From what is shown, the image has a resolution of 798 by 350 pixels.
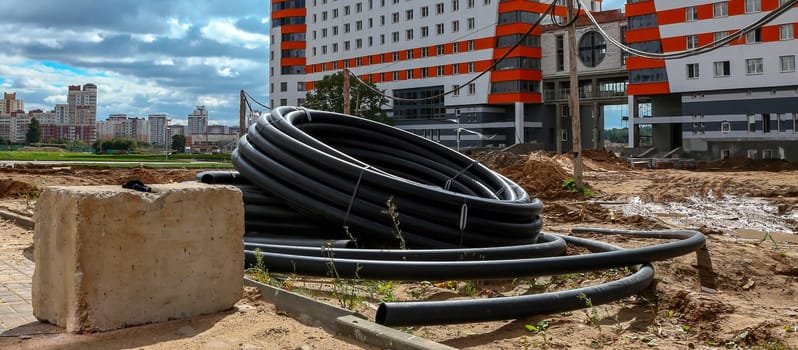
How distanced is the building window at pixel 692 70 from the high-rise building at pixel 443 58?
15.6 meters

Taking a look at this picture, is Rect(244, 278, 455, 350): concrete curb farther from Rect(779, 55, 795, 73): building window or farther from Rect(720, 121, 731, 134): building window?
Rect(779, 55, 795, 73): building window

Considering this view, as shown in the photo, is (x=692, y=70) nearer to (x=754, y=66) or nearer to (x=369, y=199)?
(x=754, y=66)

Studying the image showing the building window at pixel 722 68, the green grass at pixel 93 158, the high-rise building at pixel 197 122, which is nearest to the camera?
the green grass at pixel 93 158

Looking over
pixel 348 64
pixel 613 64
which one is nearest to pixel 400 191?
pixel 613 64

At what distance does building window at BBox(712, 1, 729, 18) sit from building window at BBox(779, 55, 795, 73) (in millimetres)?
4693

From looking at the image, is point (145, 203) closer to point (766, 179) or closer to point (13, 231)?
point (13, 231)

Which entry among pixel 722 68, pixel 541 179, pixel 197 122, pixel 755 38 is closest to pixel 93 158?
pixel 541 179

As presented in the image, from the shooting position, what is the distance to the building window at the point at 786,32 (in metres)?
40.0

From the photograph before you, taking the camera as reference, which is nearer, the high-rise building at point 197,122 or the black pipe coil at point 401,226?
the black pipe coil at point 401,226

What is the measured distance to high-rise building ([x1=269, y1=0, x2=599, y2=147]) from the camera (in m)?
57.4

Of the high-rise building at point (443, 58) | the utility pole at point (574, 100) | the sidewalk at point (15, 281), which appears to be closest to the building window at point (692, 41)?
the high-rise building at point (443, 58)

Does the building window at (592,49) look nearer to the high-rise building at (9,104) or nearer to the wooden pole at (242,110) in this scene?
the wooden pole at (242,110)

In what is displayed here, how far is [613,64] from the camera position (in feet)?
172

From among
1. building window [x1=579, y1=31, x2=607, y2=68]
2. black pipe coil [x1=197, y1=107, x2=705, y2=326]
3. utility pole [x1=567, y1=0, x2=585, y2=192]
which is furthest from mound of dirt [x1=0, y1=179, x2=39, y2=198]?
building window [x1=579, y1=31, x2=607, y2=68]
